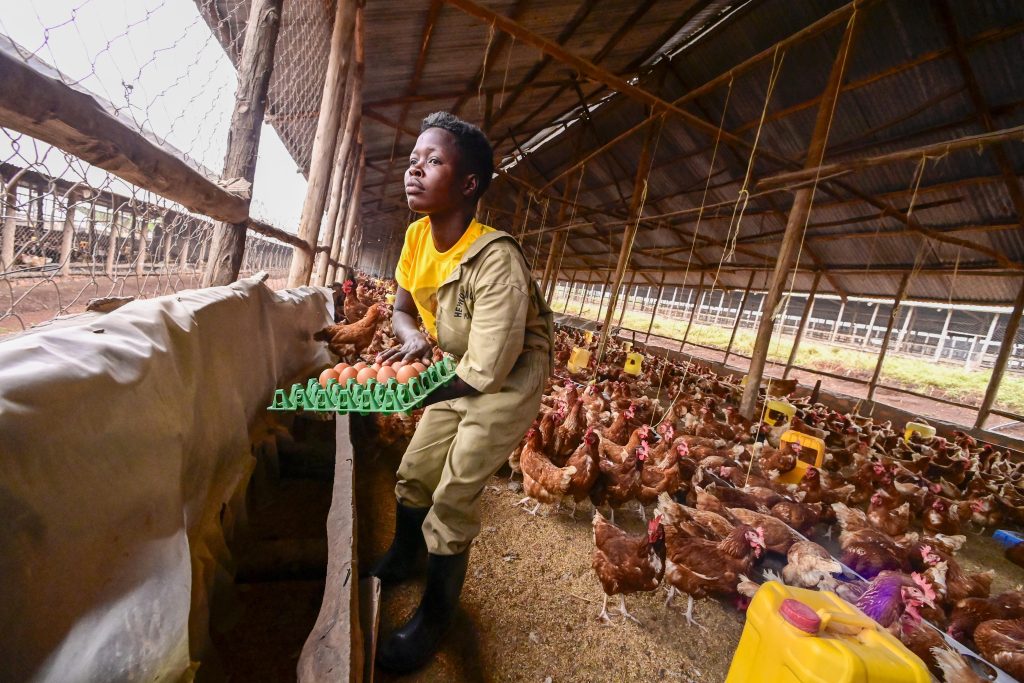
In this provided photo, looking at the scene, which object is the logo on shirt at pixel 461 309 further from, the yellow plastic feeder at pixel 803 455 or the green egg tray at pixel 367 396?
the yellow plastic feeder at pixel 803 455

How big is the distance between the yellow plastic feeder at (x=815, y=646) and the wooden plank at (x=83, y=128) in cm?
229

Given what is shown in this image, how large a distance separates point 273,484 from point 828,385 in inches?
664

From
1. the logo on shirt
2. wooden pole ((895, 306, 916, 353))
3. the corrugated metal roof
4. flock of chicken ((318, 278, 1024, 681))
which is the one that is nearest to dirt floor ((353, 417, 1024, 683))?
flock of chicken ((318, 278, 1024, 681))

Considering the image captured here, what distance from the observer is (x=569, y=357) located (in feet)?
28.6

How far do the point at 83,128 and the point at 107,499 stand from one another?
0.96 m

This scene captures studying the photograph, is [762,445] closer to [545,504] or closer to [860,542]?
[860,542]

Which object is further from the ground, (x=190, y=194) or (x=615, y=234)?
(x=615, y=234)

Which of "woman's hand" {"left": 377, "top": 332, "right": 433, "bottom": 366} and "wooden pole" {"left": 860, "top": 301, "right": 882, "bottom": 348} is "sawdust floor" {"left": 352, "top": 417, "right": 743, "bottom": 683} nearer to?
"woman's hand" {"left": 377, "top": 332, "right": 433, "bottom": 366}

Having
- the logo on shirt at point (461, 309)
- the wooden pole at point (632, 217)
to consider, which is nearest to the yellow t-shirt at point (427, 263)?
the logo on shirt at point (461, 309)

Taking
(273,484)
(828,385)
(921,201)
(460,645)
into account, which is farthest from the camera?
(828,385)

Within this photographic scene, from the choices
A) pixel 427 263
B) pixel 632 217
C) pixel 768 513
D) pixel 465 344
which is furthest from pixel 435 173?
pixel 632 217

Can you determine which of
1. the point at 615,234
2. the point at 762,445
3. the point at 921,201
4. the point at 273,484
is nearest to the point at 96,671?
the point at 273,484

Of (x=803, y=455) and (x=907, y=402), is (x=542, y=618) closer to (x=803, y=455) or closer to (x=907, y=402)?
(x=803, y=455)

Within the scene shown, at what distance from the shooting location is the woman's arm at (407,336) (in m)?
1.83
